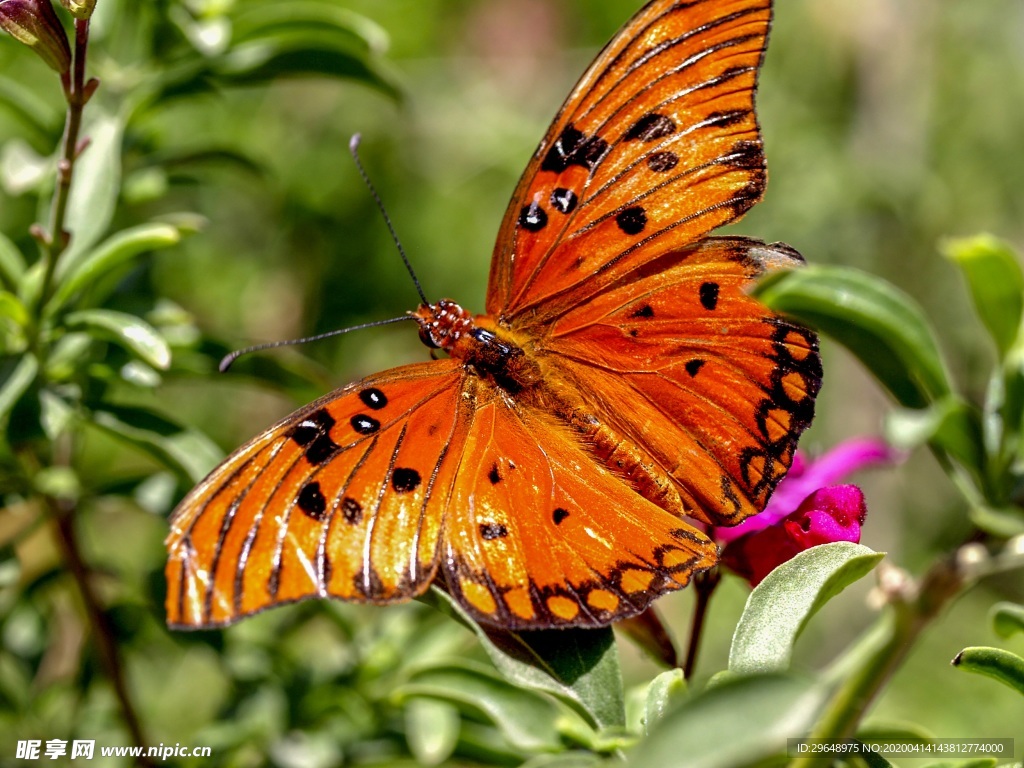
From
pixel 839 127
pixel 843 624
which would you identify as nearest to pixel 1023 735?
pixel 843 624

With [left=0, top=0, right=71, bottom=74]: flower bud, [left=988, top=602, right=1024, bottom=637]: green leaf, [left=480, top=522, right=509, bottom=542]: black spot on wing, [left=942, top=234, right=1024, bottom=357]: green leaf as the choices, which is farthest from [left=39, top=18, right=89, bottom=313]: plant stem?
[left=988, top=602, right=1024, bottom=637]: green leaf

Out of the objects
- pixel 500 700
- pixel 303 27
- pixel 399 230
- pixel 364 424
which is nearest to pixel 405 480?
pixel 364 424

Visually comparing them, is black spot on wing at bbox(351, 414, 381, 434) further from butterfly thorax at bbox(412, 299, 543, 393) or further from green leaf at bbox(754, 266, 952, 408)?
green leaf at bbox(754, 266, 952, 408)

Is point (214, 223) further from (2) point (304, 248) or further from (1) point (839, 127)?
(1) point (839, 127)

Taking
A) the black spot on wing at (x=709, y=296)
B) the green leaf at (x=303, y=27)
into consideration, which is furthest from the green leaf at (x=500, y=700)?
the green leaf at (x=303, y=27)

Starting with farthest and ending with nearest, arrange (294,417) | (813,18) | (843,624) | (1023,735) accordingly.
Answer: (813,18), (843,624), (1023,735), (294,417)

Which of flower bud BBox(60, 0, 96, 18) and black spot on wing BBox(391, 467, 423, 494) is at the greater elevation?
flower bud BBox(60, 0, 96, 18)

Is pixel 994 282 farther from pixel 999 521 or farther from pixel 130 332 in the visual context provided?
pixel 130 332
